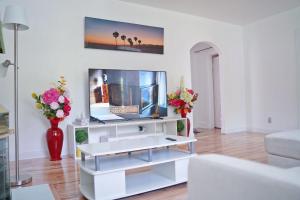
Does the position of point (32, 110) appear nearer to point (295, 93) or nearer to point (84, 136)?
point (84, 136)

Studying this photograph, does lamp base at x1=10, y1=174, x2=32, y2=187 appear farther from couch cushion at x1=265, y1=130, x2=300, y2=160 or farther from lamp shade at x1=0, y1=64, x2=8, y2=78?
couch cushion at x1=265, y1=130, x2=300, y2=160

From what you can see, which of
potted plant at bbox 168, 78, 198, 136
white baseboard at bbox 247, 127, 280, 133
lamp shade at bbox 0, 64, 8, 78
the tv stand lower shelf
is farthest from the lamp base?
white baseboard at bbox 247, 127, 280, 133

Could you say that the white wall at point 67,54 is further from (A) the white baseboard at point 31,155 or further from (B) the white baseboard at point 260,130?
(B) the white baseboard at point 260,130

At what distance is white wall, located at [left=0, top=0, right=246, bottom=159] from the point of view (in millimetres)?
3354

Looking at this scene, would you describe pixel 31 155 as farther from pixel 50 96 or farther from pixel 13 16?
pixel 13 16

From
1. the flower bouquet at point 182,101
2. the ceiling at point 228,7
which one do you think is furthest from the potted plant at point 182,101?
the ceiling at point 228,7

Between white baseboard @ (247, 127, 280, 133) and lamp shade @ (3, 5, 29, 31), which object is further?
white baseboard @ (247, 127, 280, 133)

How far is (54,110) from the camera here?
3188mm

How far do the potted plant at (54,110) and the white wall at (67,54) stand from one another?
0.28 metres

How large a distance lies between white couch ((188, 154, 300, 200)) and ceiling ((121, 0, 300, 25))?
365 cm

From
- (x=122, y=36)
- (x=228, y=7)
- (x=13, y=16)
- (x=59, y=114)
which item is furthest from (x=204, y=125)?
(x=13, y=16)

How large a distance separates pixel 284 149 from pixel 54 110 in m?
2.67

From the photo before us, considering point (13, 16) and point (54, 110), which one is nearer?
point (13, 16)

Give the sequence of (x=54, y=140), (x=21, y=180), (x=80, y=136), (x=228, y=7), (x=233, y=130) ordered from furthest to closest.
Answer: (x=233, y=130)
(x=228, y=7)
(x=80, y=136)
(x=54, y=140)
(x=21, y=180)
